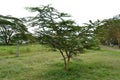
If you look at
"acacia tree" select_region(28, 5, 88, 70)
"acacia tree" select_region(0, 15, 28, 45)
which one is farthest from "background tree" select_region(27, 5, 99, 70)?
"acacia tree" select_region(0, 15, 28, 45)

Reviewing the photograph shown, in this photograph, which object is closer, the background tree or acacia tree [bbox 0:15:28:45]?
acacia tree [bbox 0:15:28:45]

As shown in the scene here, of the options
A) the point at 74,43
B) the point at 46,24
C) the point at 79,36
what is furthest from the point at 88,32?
the point at 46,24

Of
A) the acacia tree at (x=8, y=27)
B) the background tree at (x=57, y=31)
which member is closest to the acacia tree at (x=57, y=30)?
the background tree at (x=57, y=31)

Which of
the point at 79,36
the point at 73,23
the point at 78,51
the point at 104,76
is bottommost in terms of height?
the point at 104,76

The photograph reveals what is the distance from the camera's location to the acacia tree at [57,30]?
5831 mm

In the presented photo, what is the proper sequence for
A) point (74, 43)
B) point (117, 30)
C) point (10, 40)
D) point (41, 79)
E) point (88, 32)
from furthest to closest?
point (117, 30) < point (88, 32) < point (74, 43) < point (41, 79) < point (10, 40)

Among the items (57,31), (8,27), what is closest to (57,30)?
(57,31)

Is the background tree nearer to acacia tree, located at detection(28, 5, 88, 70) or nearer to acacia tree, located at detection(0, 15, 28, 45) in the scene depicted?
acacia tree, located at detection(28, 5, 88, 70)

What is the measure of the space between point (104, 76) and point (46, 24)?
93.8 inches

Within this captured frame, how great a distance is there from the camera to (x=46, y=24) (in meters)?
5.97

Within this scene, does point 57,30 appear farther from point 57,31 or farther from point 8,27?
point 8,27

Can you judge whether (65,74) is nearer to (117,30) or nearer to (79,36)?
(79,36)

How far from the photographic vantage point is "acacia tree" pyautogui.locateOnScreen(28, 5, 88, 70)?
19.1ft

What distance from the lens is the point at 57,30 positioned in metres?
6.07
